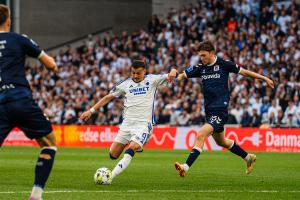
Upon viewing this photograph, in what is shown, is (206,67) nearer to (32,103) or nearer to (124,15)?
(32,103)

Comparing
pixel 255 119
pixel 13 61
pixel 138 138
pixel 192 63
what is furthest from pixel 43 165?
pixel 192 63

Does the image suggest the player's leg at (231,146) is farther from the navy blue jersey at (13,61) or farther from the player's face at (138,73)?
the navy blue jersey at (13,61)

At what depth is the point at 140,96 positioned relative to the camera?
15.3 metres

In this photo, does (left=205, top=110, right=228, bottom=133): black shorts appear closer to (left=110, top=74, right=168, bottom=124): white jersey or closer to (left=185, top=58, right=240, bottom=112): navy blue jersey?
(left=185, top=58, right=240, bottom=112): navy blue jersey

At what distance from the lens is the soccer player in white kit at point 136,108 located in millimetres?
14938

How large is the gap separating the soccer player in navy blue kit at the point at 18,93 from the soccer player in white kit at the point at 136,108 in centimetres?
479

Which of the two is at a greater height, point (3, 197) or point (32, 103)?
point (32, 103)

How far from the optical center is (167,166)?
20594 millimetres

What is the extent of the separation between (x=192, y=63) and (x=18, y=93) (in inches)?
1029

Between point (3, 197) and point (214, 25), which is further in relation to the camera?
point (214, 25)

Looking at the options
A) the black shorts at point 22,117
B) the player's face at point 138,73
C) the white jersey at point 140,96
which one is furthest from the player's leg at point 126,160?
the black shorts at point 22,117

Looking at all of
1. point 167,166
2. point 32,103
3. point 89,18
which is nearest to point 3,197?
point 32,103

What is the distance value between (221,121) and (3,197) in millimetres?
5044

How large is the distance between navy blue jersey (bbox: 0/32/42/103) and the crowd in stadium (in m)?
20.8
